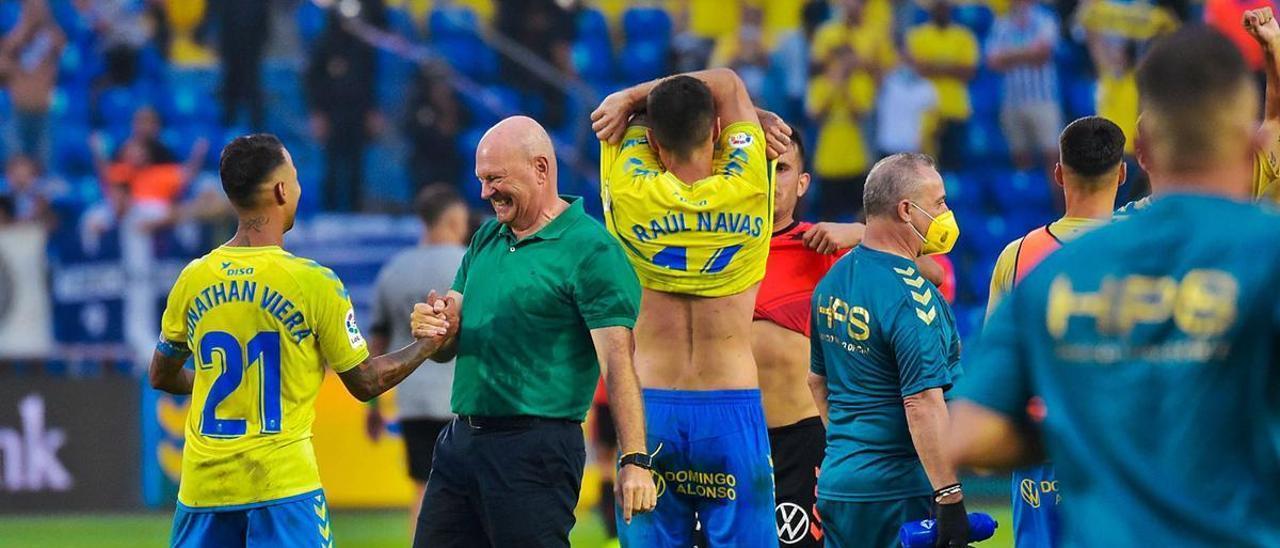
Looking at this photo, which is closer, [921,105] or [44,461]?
[44,461]

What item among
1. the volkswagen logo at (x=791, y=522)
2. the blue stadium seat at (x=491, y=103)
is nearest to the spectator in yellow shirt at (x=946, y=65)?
the blue stadium seat at (x=491, y=103)

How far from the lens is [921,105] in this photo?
55.6 feet

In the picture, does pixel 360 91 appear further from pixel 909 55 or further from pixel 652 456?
pixel 652 456

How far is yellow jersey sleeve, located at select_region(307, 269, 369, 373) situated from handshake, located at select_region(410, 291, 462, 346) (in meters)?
0.21

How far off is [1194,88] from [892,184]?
3281 mm

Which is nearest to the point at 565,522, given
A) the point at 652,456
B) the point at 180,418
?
the point at 652,456

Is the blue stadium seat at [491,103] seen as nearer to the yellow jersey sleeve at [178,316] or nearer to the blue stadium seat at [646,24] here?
the blue stadium seat at [646,24]

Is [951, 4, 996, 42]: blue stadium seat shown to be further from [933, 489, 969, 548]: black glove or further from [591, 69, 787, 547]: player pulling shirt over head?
[933, 489, 969, 548]: black glove

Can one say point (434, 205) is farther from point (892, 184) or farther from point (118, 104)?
point (118, 104)

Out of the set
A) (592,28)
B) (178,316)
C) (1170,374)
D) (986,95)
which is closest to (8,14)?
(592,28)

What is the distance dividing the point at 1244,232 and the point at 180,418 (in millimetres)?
12123

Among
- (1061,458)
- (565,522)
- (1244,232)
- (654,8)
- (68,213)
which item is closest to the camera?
(1244,232)

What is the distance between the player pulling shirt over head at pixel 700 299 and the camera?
640 centimetres

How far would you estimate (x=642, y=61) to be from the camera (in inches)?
696
